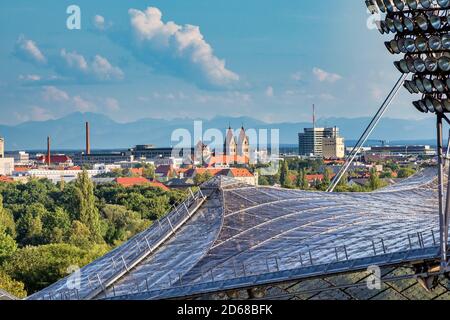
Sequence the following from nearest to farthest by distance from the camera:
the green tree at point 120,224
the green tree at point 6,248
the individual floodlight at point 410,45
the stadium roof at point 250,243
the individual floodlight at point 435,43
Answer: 1. the individual floodlight at point 435,43
2. the individual floodlight at point 410,45
3. the stadium roof at point 250,243
4. the green tree at point 6,248
5. the green tree at point 120,224

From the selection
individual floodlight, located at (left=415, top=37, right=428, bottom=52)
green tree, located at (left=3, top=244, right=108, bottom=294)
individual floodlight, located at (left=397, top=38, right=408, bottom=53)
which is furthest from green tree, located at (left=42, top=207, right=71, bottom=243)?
individual floodlight, located at (left=415, top=37, right=428, bottom=52)

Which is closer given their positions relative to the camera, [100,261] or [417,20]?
[417,20]

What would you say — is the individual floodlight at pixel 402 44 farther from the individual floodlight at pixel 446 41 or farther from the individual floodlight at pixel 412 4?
the individual floodlight at pixel 446 41

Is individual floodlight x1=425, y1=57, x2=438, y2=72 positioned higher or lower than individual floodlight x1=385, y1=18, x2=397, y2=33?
lower

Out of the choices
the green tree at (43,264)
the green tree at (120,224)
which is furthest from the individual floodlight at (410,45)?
the green tree at (120,224)

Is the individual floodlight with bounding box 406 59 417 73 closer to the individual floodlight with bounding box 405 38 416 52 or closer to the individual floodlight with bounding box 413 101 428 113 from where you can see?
the individual floodlight with bounding box 405 38 416 52

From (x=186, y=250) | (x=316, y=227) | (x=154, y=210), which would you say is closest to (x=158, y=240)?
(x=186, y=250)
